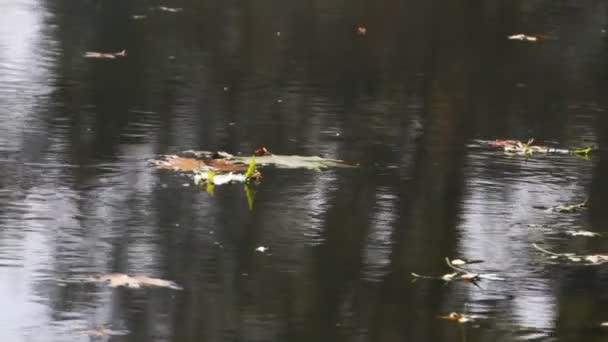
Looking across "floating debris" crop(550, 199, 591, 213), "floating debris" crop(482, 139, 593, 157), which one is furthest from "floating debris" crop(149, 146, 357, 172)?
"floating debris" crop(550, 199, 591, 213)

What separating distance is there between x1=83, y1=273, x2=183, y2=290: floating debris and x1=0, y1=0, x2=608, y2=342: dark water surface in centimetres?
7

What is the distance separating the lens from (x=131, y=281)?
20.0 ft

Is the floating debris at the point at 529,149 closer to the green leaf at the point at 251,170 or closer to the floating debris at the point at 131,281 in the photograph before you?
the green leaf at the point at 251,170

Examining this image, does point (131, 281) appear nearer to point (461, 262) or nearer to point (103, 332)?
point (103, 332)

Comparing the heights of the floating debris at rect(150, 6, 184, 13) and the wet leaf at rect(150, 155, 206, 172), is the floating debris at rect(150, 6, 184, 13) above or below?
above

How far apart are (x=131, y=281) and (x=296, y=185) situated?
215 centimetres

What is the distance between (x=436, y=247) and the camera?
6.96 metres

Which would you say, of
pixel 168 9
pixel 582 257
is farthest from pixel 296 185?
pixel 168 9

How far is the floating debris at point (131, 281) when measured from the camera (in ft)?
19.8

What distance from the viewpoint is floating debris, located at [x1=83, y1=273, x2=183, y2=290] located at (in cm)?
605

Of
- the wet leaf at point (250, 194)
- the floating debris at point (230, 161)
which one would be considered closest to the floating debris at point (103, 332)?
the wet leaf at point (250, 194)

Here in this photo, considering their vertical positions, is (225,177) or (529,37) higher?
(529,37)

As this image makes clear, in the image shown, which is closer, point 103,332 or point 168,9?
point 103,332

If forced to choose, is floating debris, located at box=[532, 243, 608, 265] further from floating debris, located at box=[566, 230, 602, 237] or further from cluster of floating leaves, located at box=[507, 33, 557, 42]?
cluster of floating leaves, located at box=[507, 33, 557, 42]
